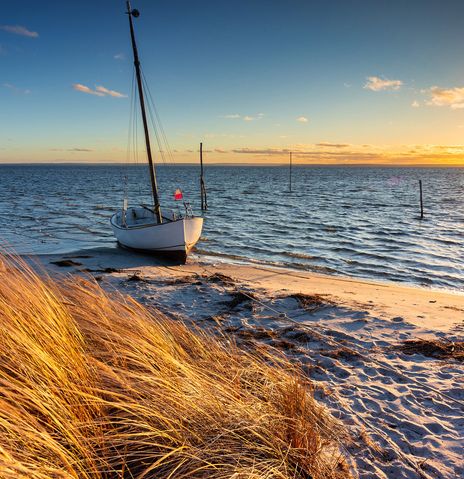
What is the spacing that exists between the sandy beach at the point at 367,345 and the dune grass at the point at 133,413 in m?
0.55

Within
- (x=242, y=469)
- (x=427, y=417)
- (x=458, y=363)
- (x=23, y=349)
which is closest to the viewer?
(x=242, y=469)

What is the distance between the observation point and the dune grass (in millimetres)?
2055

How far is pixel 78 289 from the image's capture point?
4.54 metres

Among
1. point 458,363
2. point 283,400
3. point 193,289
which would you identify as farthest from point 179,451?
point 193,289

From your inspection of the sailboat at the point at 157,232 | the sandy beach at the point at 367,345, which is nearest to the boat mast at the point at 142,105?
the sailboat at the point at 157,232

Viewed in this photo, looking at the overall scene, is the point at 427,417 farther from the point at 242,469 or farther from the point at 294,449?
the point at 242,469

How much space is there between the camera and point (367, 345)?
577cm

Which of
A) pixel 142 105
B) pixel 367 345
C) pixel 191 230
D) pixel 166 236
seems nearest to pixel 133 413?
pixel 367 345

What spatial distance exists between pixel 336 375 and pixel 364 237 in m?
17.3

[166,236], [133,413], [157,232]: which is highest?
[133,413]

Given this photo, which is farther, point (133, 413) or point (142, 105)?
point (142, 105)

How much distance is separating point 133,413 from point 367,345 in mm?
4507

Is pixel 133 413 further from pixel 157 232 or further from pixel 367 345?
pixel 157 232

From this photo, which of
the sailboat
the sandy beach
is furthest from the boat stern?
the sandy beach
